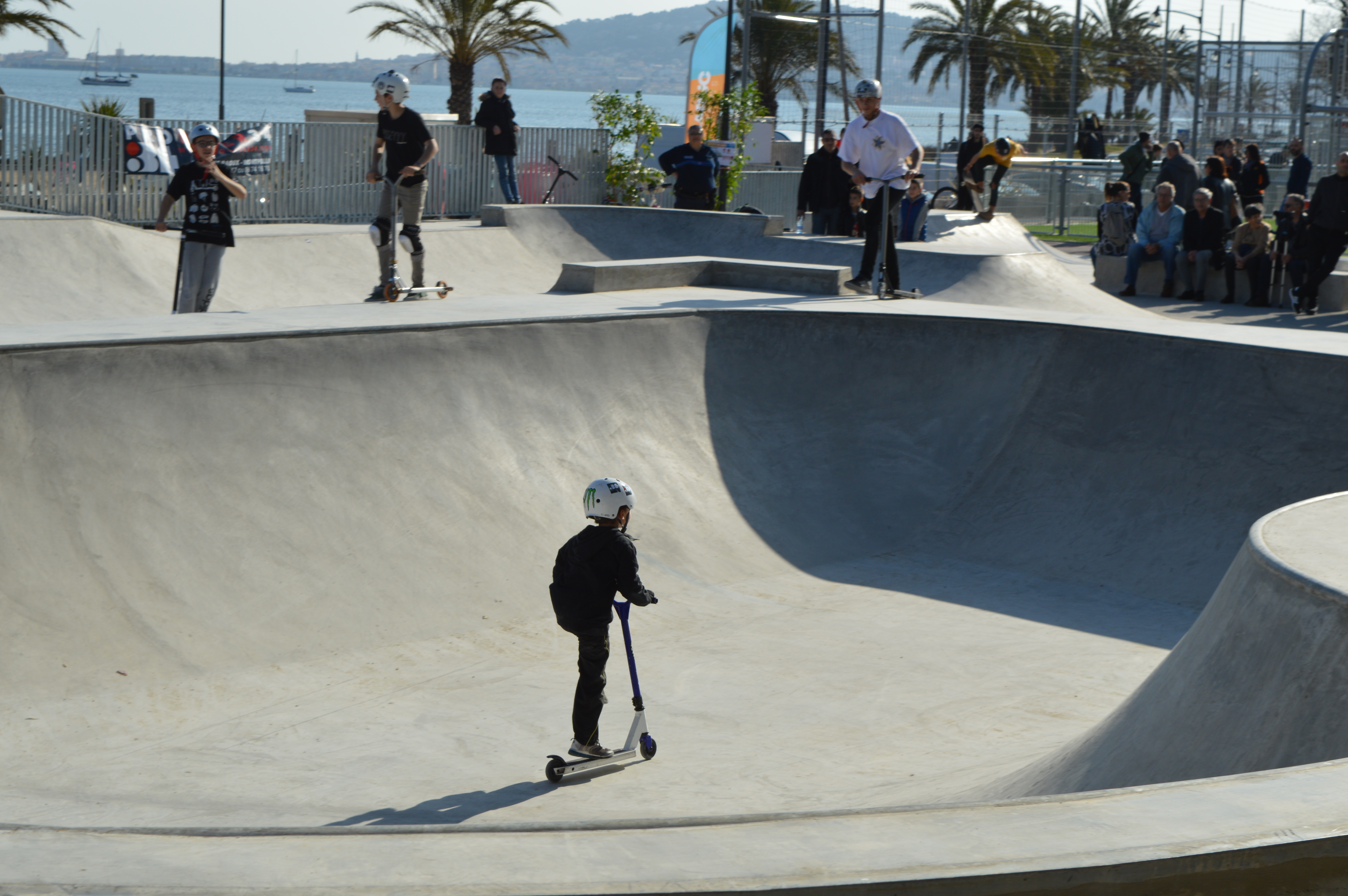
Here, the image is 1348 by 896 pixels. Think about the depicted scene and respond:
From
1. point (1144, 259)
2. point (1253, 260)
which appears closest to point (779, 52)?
point (1144, 259)

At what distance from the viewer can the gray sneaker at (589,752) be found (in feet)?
17.5

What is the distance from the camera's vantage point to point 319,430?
7.76 m

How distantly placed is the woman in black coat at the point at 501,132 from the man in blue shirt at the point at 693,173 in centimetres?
235

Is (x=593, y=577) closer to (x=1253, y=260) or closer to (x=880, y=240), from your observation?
(x=880, y=240)

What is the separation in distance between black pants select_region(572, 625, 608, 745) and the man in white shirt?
7217 mm

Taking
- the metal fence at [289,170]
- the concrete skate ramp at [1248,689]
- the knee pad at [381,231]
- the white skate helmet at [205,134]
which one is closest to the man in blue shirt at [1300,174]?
the metal fence at [289,170]

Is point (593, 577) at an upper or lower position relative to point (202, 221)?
lower

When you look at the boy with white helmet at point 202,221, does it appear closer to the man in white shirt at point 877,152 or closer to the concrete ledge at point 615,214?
the man in white shirt at point 877,152

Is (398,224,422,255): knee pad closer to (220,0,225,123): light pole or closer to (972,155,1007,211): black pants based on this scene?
(972,155,1007,211): black pants

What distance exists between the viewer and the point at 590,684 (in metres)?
5.29

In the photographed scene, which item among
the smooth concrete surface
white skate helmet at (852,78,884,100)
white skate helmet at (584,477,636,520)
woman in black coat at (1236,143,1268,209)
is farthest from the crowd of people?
white skate helmet at (584,477,636,520)

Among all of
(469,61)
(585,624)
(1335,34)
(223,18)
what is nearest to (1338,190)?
(1335,34)

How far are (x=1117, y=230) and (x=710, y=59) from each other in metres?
10.1

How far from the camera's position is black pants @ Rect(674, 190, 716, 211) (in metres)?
19.3
